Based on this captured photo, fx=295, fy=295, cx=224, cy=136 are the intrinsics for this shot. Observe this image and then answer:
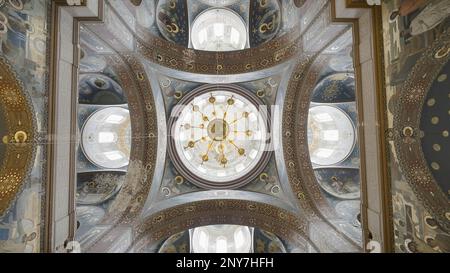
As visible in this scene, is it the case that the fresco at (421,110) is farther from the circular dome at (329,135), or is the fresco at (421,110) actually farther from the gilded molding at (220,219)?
the circular dome at (329,135)

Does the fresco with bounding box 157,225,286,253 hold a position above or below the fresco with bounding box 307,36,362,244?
below

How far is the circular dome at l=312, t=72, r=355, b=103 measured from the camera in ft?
36.3

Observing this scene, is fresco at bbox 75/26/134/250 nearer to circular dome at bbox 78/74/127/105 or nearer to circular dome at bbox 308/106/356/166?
circular dome at bbox 78/74/127/105

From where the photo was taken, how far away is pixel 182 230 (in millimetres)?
11352

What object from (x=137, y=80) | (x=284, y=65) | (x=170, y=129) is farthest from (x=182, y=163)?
(x=284, y=65)

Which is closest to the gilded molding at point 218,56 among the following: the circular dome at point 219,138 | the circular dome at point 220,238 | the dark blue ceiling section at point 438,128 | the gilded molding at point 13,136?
the circular dome at point 219,138

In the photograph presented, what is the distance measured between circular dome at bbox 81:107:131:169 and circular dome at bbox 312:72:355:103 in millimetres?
7800

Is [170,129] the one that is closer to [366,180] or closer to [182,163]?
[182,163]

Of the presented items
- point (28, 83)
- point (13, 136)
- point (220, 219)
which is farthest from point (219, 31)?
point (13, 136)

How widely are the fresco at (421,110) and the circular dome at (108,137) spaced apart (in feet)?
31.0

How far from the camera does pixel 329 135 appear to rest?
42.0 feet

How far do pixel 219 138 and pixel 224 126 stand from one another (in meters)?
0.54

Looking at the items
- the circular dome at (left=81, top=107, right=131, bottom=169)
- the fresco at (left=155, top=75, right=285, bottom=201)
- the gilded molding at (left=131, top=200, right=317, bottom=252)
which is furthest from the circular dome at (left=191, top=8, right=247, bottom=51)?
the gilded molding at (left=131, top=200, right=317, bottom=252)
